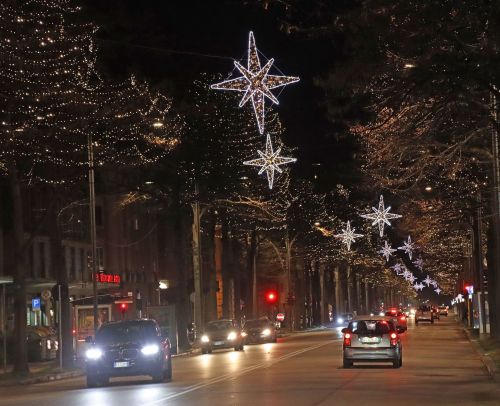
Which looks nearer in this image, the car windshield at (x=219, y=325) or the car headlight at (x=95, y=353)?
the car headlight at (x=95, y=353)

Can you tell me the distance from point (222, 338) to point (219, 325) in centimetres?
89

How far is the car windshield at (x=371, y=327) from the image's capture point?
99.0ft

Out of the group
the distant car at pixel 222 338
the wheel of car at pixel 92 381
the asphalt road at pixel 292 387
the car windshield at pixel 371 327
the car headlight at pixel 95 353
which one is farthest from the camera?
the distant car at pixel 222 338

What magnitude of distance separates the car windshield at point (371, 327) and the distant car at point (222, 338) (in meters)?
17.7

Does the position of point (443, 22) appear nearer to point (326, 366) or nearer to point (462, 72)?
point (462, 72)

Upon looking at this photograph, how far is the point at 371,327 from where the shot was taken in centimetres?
3055

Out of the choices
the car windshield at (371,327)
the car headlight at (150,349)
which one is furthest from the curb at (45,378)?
the car windshield at (371,327)

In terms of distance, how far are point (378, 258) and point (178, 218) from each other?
71.3m

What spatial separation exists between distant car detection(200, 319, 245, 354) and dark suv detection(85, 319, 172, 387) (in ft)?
70.4

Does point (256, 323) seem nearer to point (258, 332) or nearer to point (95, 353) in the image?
point (258, 332)

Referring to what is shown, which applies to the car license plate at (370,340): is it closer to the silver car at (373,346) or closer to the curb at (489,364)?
the silver car at (373,346)

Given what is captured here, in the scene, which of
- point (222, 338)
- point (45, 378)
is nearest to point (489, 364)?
point (45, 378)

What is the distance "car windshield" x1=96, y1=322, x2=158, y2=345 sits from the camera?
2612cm

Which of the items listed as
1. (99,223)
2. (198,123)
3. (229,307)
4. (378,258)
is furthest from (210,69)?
(378,258)
